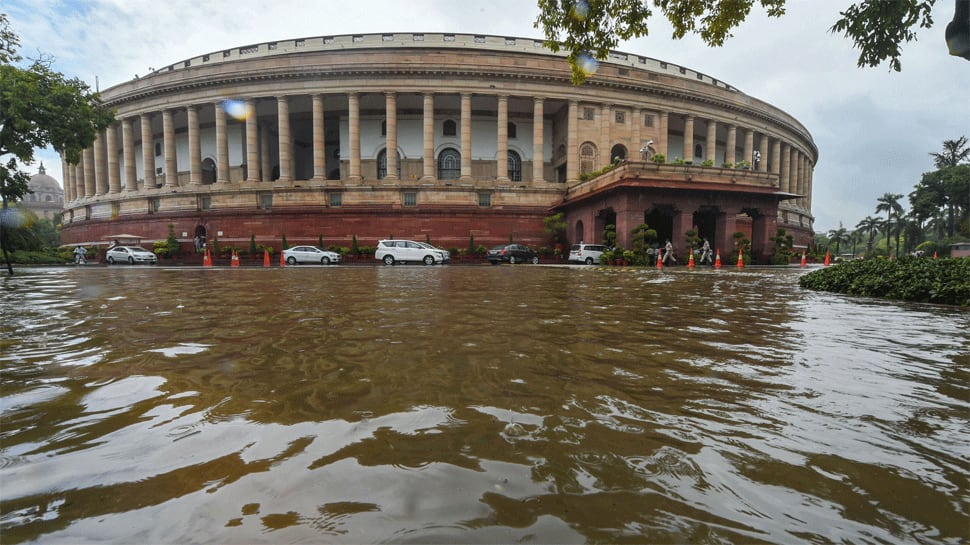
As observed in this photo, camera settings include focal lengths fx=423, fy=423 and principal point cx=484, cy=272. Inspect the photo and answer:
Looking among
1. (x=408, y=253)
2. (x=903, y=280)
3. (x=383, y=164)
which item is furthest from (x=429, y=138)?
(x=903, y=280)

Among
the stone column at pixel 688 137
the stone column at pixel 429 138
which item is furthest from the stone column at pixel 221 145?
the stone column at pixel 688 137

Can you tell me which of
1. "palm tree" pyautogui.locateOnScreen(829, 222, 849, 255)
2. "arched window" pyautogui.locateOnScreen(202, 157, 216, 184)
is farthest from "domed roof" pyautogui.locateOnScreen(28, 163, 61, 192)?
"palm tree" pyautogui.locateOnScreen(829, 222, 849, 255)

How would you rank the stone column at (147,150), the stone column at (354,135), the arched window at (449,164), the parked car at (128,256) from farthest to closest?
the arched window at (449,164) → the stone column at (147,150) → the stone column at (354,135) → the parked car at (128,256)

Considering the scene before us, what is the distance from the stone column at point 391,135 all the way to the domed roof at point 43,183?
105m

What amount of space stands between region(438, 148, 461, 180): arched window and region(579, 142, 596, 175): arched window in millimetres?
10837

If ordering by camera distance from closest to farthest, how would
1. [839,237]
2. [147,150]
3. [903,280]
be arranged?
[903,280]
[147,150]
[839,237]

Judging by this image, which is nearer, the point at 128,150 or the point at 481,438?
the point at 481,438

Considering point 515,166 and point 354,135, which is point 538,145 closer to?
point 515,166

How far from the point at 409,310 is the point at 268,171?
4232 centimetres

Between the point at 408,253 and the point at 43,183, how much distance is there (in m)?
115

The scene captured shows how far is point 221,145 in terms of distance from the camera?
36.5 m

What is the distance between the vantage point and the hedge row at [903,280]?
7312 millimetres

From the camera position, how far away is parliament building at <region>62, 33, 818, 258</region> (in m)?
33.8

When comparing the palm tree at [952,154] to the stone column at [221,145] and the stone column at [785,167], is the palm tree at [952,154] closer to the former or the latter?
the stone column at [785,167]
